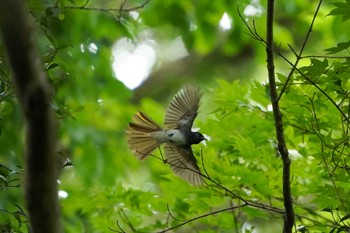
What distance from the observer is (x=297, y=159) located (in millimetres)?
2279

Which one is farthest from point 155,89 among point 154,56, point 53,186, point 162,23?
point 53,186

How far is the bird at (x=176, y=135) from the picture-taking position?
1.86 m

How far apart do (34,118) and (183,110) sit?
1143mm

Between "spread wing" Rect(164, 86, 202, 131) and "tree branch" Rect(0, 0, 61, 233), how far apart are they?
106 cm

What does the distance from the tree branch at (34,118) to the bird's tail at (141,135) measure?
107cm

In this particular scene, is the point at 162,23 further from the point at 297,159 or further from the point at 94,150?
the point at 297,159

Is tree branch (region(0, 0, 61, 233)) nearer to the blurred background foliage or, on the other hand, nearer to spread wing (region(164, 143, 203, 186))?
the blurred background foliage

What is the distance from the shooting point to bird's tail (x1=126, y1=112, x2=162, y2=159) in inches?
75.3

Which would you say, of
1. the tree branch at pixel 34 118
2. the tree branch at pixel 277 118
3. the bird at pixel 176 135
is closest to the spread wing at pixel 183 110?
the bird at pixel 176 135

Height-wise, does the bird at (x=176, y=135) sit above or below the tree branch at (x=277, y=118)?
above

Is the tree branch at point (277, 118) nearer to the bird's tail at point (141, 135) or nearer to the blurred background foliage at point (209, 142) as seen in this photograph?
the blurred background foliage at point (209, 142)

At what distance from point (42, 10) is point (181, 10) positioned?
7.20ft

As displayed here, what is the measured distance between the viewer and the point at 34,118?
794 mm

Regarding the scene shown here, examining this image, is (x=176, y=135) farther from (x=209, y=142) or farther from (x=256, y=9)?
(x=256, y=9)
